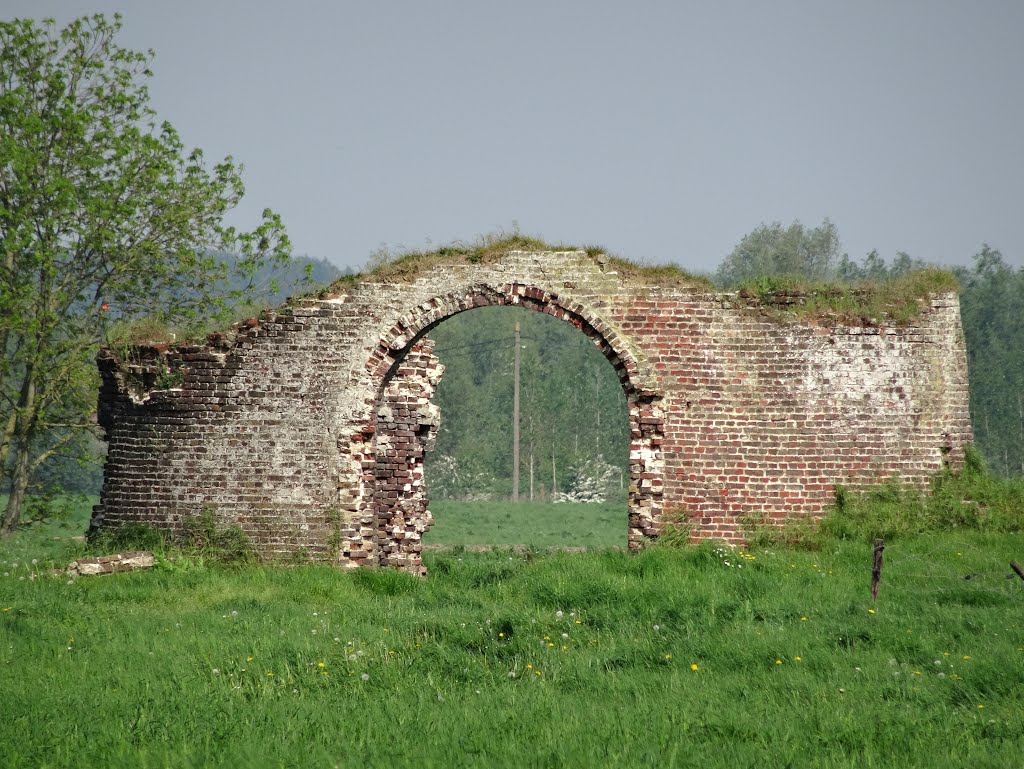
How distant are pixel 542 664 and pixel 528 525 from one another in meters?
28.2

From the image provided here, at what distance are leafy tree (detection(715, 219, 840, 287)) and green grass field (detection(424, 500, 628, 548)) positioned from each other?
19.7 m

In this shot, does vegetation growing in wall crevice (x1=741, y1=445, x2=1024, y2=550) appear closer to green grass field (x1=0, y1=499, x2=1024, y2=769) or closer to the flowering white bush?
green grass field (x1=0, y1=499, x2=1024, y2=769)

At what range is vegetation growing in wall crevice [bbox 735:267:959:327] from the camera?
1190cm

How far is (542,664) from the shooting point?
7.23 metres

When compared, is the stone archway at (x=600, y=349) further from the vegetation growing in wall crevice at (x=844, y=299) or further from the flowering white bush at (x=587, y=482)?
the flowering white bush at (x=587, y=482)

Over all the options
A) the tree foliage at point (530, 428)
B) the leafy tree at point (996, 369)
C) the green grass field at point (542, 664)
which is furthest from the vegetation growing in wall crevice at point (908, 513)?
the tree foliage at point (530, 428)

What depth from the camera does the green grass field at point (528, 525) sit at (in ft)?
94.2

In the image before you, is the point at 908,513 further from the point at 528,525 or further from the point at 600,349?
the point at 528,525

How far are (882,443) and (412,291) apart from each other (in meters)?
5.26

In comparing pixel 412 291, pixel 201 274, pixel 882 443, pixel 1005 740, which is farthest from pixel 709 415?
pixel 201 274

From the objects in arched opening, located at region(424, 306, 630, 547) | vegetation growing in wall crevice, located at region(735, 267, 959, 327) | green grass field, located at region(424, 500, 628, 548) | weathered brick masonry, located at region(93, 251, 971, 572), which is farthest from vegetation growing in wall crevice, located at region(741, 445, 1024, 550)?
arched opening, located at region(424, 306, 630, 547)

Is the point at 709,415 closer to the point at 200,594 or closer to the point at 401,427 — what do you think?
the point at 401,427

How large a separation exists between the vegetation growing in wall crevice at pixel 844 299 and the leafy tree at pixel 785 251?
4706 cm

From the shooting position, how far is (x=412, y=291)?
40.2 ft
